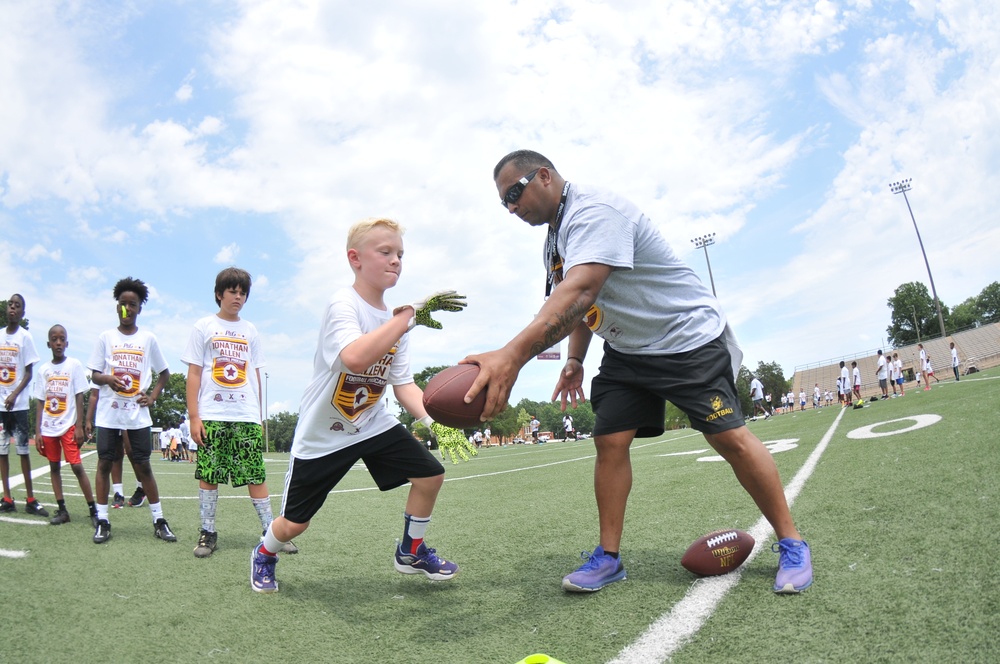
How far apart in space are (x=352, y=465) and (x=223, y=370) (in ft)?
6.62

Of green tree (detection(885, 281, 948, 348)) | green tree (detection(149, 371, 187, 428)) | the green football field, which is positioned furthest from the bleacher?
green tree (detection(149, 371, 187, 428))

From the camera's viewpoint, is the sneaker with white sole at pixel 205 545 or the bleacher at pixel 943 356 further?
the bleacher at pixel 943 356

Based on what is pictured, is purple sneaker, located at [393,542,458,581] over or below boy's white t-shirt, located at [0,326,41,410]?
below

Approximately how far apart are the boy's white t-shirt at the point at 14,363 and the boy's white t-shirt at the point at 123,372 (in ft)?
5.11

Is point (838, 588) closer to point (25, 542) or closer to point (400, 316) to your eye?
point (400, 316)

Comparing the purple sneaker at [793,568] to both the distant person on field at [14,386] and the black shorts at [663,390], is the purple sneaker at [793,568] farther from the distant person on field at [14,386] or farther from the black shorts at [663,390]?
the distant person on field at [14,386]

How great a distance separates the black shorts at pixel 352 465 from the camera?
3191 millimetres

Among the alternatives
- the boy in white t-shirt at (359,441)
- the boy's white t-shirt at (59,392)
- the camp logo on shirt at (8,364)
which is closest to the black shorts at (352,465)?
the boy in white t-shirt at (359,441)

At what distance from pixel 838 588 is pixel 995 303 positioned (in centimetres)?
12110

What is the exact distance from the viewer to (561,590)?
280cm

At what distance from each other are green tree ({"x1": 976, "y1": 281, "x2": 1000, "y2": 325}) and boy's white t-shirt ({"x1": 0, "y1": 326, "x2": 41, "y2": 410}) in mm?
119518

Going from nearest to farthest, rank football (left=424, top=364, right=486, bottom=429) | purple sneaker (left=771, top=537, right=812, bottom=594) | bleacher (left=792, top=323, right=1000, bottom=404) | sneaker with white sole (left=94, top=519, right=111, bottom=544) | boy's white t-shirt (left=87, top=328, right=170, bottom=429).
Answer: football (left=424, top=364, right=486, bottom=429) → purple sneaker (left=771, top=537, right=812, bottom=594) → sneaker with white sole (left=94, top=519, right=111, bottom=544) → boy's white t-shirt (left=87, top=328, right=170, bottom=429) → bleacher (left=792, top=323, right=1000, bottom=404)

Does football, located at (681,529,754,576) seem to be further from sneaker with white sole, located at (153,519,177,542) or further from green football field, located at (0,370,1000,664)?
sneaker with white sole, located at (153,519,177,542)

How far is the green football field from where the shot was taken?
1998mm
